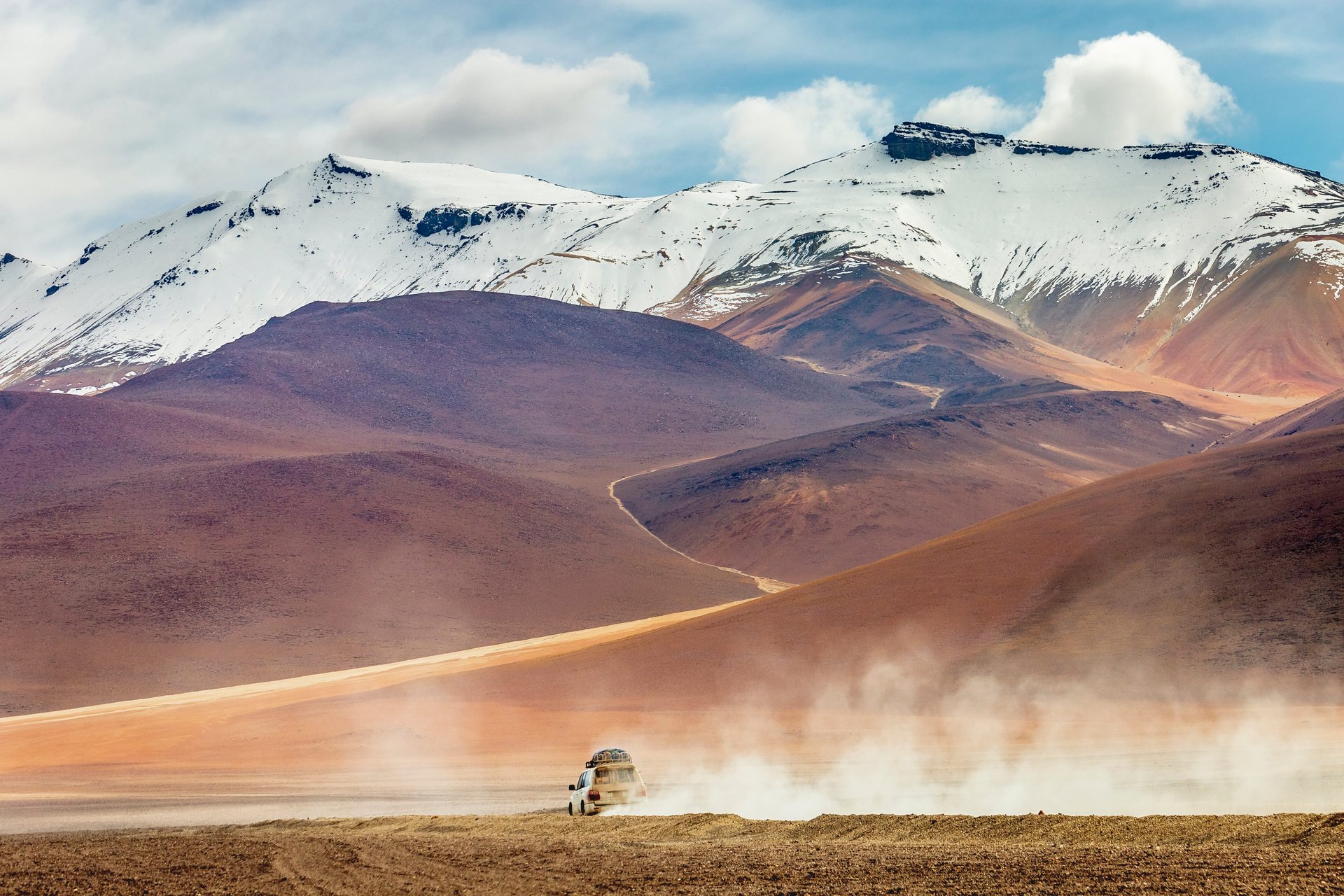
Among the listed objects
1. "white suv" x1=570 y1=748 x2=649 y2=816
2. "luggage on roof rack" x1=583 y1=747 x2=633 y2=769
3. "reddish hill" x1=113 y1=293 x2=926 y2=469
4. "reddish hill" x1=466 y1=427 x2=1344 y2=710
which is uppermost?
"reddish hill" x1=113 y1=293 x2=926 y2=469

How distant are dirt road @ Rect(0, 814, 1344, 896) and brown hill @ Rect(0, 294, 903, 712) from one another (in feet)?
199

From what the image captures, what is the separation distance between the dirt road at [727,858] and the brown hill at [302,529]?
60542 mm

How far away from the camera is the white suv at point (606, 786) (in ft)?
92.5

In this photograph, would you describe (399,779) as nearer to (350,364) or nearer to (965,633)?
(965,633)

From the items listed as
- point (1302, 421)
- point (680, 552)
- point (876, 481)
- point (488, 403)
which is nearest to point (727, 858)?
point (680, 552)

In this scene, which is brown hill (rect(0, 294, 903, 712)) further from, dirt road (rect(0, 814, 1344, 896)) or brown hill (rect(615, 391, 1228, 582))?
dirt road (rect(0, 814, 1344, 896))

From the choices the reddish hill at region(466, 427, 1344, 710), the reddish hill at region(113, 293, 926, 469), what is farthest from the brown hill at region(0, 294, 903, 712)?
the reddish hill at region(466, 427, 1344, 710)

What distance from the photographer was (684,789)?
3353 centimetres

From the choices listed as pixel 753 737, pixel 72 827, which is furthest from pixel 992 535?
pixel 72 827

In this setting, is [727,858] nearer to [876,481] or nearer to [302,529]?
[302,529]

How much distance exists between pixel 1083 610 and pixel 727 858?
34.7m

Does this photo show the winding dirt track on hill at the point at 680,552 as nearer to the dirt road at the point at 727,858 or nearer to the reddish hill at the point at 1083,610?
the reddish hill at the point at 1083,610

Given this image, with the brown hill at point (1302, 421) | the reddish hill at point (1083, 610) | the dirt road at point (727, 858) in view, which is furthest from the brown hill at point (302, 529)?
the dirt road at point (727, 858)

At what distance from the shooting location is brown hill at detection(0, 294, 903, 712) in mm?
90812
